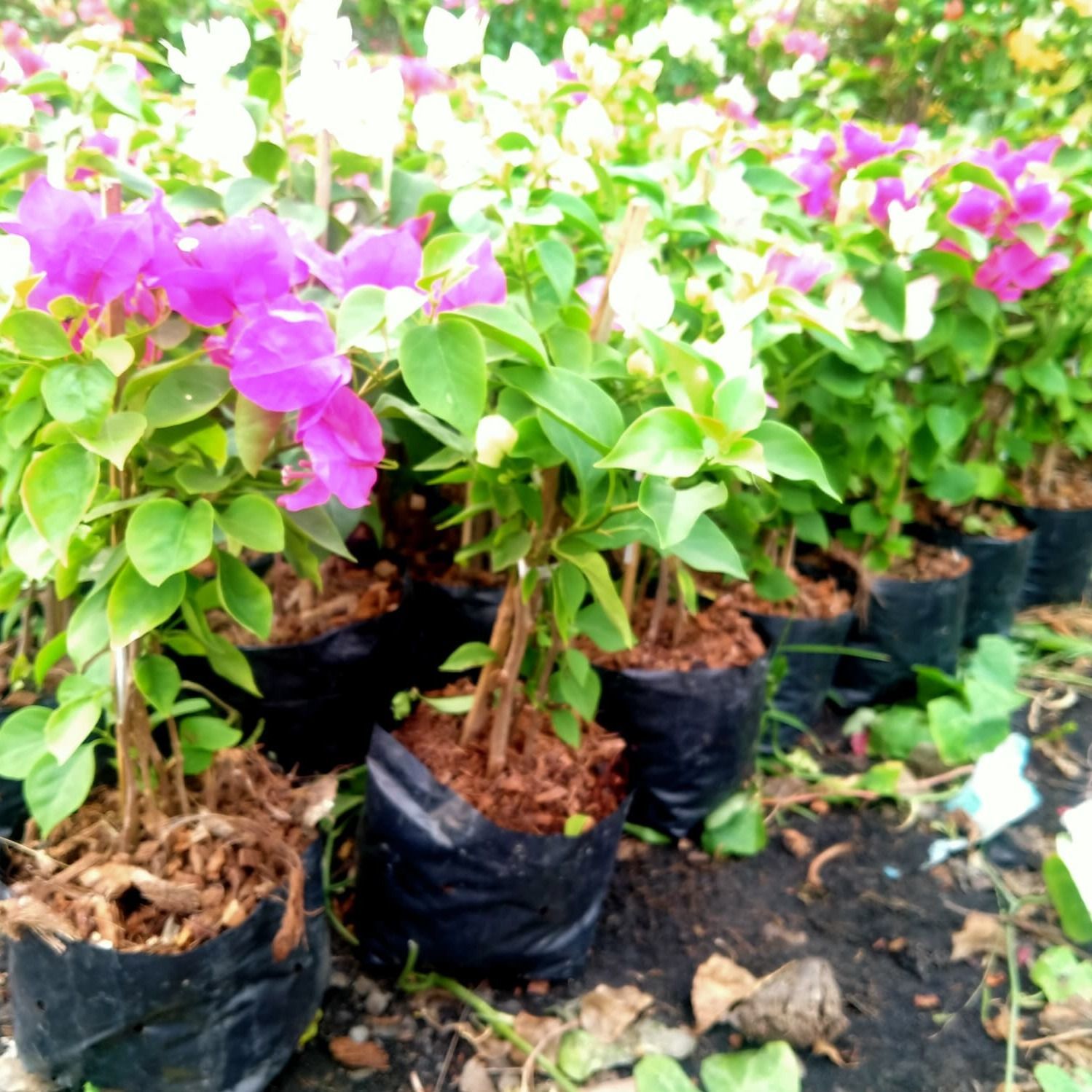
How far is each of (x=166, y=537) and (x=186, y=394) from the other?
0.11 metres

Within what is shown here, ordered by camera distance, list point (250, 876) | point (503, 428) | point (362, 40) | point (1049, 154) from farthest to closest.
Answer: point (362, 40) < point (1049, 154) < point (250, 876) < point (503, 428)

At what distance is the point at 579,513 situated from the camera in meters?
0.82

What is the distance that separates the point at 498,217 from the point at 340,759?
0.83 m

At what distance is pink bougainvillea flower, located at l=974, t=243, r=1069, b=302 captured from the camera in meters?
1.40

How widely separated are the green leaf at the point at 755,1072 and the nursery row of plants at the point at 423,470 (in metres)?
0.21

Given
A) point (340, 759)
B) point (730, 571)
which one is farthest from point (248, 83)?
point (340, 759)

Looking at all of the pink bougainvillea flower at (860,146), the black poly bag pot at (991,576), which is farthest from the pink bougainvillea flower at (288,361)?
the black poly bag pot at (991,576)

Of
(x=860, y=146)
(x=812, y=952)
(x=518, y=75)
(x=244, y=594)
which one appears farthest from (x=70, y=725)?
(x=860, y=146)

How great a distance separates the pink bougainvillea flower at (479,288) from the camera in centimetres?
67

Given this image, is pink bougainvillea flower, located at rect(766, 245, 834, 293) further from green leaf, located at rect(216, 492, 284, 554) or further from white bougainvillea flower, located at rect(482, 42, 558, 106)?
green leaf, located at rect(216, 492, 284, 554)

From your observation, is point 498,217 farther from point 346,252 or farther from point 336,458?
point 336,458

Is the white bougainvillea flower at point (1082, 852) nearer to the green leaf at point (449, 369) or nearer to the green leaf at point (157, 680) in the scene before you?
the green leaf at point (449, 369)

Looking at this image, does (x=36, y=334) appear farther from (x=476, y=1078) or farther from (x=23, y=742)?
(x=476, y=1078)

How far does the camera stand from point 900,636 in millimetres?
1744
